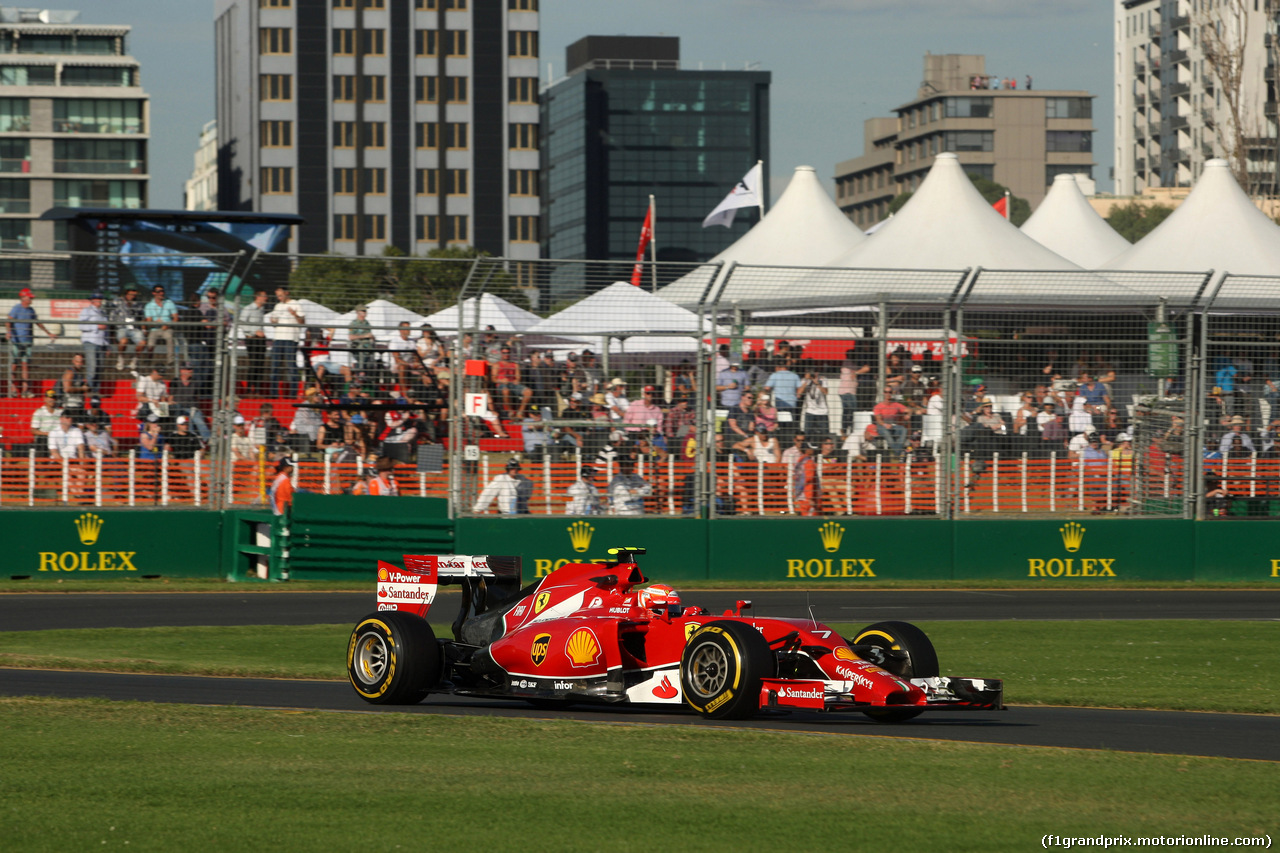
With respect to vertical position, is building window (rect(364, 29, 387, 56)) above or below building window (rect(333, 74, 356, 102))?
above

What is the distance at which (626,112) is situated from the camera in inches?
6166

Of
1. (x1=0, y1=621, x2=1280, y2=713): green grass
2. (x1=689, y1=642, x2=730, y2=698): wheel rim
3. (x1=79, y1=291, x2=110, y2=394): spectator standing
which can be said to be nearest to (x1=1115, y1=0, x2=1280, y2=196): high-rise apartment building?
(x1=79, y1=291, x2=110, y2=394): spectator standing

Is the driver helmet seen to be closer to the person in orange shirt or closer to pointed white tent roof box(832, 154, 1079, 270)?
the person in orange shirt

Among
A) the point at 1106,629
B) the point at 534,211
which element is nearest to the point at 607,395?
the point at 1106,629

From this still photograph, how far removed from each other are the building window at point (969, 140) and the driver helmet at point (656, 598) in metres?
155

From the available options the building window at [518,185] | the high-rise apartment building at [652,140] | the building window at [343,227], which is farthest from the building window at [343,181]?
the high-rise apartment building at [652,140]

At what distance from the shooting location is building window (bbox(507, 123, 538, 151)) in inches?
4070

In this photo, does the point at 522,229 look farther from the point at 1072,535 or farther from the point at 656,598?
the point at 656,598

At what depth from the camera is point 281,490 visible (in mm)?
19234

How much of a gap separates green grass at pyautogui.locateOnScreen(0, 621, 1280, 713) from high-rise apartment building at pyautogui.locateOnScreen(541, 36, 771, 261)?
13686 cm

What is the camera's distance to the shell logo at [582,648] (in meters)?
9.57

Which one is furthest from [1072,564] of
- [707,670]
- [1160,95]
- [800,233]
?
[1160,95]

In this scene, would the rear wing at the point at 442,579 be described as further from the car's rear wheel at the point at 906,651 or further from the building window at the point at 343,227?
the building window at the point at 343,227

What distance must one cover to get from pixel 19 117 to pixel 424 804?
102 metres
